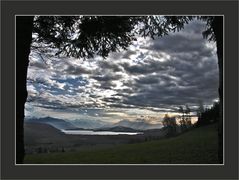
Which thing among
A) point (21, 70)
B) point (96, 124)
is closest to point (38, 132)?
point (96, 124)

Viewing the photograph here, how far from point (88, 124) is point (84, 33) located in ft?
5.90

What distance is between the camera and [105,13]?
243 inches

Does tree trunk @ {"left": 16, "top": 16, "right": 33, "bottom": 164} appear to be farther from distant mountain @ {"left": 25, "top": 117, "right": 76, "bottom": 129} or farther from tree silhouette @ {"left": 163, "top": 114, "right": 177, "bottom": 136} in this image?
tree silhouette @ {"left": 163, "top": 114, "right": 177, "bottom": 136}

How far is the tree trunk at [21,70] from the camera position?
21.2ft

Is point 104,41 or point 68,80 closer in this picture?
point 68,80

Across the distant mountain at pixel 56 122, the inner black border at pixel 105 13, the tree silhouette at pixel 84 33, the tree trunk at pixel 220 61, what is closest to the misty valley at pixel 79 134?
the distant mountain at pixel 56 122

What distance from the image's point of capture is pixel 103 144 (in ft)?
24.2

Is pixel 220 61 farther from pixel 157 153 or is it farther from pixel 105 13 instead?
pixel 157 153

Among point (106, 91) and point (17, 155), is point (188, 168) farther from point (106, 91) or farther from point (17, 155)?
point (17, 155)

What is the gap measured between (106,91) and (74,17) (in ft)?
4.73

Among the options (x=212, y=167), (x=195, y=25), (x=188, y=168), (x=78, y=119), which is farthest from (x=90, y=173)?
(x=195, y=25)

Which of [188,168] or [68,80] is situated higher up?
[68,80]

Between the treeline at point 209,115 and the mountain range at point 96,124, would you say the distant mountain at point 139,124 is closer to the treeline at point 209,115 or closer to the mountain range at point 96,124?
the mountain range at point 96,124
